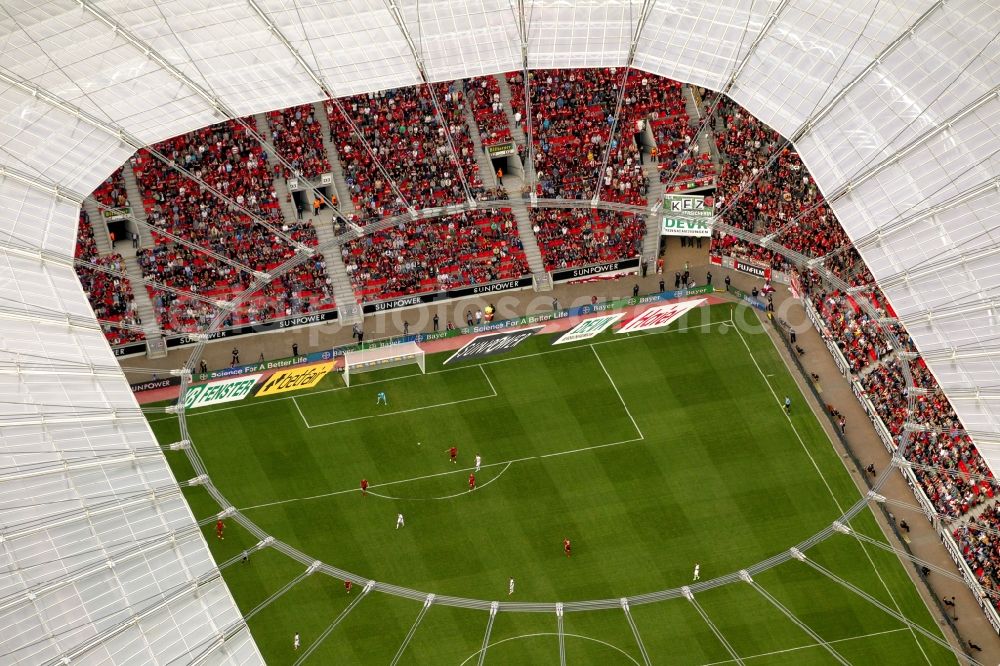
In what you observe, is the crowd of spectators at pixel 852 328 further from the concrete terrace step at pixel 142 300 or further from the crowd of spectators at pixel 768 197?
the concrete terrace step at pixel 142 300

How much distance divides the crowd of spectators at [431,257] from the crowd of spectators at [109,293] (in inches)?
447

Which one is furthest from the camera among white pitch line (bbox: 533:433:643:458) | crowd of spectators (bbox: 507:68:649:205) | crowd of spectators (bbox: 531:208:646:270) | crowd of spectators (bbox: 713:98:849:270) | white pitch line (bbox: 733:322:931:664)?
crowd of spectators (bbox: 507:68:649:205)

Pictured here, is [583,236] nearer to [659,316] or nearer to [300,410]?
[659,316]

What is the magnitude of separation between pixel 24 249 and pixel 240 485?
15469 millimetres

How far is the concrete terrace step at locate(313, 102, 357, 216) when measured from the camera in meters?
80.9

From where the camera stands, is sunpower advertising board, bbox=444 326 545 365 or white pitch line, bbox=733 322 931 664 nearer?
white pitch line, bbox=733 322 931 664

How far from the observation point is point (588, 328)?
7806 cm

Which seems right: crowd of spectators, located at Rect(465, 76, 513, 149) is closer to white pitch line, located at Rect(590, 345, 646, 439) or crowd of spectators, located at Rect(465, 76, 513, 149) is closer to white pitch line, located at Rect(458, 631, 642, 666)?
white pitch line, located at Rect(590, 345, 646, 439)

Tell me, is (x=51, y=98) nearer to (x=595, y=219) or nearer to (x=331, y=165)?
(x=331, y=165)

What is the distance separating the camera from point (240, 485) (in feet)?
236

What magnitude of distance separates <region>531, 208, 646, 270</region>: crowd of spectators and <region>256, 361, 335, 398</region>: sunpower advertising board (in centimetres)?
1319

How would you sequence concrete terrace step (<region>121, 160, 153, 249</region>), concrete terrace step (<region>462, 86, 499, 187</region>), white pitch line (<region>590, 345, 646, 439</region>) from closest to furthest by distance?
white pitch line (<region>590, 345, 646, 439</region>), concrete terrace step (<region>121, 160, 153, 249</region>), concrete terrace step (<region>462, 86, 499, 187</region>)

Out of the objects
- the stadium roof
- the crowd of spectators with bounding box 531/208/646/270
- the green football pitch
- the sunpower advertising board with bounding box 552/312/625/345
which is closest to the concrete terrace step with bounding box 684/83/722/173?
the crowd of spectators with bounding box 531/208/646/270

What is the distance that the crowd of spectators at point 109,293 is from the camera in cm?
7788
